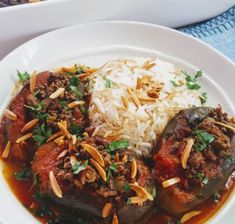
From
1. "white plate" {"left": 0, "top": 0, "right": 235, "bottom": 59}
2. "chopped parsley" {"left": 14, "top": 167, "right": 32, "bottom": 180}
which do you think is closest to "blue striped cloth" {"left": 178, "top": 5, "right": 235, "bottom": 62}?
"white plate" {"left": 0, "top": 0, "right": 235, "bottom": 59}

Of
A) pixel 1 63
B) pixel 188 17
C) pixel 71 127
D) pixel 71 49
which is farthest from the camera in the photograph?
pixel 188 17

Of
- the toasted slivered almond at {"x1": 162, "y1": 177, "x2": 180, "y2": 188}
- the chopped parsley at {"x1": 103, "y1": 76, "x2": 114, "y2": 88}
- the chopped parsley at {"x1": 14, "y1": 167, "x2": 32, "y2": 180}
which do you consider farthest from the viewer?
the chopped parsley at {"x1": 103, "y1": 76, "x2": 114, "y2": 88}

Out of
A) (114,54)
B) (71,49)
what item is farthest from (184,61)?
(71,49)

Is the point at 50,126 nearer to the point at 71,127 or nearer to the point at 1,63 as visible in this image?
the point at 71,127

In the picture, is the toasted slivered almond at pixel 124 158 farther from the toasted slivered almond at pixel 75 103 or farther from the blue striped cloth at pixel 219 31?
the blue striped cloth at pixel 219 31

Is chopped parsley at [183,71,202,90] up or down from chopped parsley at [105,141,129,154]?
down

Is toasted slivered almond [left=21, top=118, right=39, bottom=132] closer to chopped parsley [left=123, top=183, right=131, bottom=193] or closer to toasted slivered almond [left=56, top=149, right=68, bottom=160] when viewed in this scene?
toasted slivered almond [left=56, top=149, right=68, bottom=160]

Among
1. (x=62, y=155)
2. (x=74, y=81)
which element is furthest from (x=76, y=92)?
(x=62, y=155)
